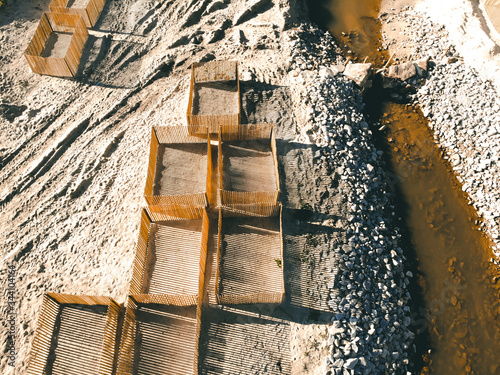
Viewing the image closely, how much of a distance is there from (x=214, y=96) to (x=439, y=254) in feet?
49.7

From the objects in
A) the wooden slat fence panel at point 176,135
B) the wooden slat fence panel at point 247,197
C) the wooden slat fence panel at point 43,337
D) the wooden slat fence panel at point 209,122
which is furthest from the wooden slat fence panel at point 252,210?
the wooden slat fence panel at point 43,337

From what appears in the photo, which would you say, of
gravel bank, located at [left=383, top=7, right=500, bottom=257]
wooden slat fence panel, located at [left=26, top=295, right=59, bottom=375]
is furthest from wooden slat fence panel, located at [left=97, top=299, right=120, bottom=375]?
gravel bank, located at [left=383, top=7, right=500, bottom=257]

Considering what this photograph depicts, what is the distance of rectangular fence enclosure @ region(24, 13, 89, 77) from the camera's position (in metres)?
20.7

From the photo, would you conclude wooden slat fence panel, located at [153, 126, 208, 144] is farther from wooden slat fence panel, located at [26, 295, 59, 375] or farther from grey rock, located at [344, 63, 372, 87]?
grey rock, located at [344, 63, 372, 87]

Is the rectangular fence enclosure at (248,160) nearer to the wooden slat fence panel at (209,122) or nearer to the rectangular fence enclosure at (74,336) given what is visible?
the wooden slat fence panel at (209,122)

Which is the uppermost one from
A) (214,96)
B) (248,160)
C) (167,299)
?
(214,96)

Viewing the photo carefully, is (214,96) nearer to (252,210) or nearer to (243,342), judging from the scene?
(252,210)

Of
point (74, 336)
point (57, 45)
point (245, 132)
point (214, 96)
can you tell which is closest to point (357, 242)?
point (245, 132)

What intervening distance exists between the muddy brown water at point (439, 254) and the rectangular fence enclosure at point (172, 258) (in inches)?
412

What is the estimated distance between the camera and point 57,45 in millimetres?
22453

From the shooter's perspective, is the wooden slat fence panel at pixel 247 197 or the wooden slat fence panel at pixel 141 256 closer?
the wooden slat fence panel at pixel 141 256

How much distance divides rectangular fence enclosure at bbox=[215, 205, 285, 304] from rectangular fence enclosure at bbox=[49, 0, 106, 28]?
19575mm

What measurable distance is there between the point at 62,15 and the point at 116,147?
39.8 feet

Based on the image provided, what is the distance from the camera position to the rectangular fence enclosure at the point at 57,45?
20.7 m
